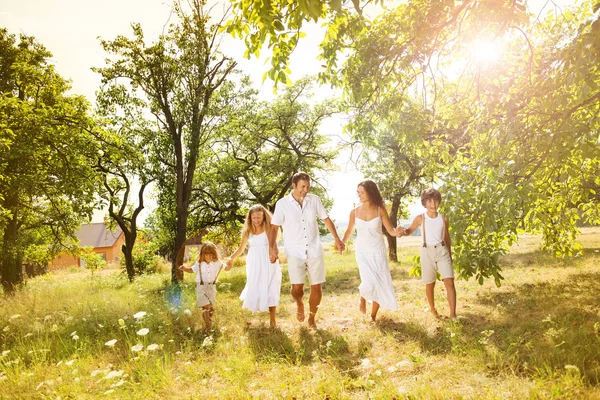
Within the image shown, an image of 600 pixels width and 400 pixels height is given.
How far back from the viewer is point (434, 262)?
689 centimetres

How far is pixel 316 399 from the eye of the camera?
12.3 feet

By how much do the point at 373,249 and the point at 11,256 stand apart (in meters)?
16.9

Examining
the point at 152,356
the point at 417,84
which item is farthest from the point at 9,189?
the point at 417,84

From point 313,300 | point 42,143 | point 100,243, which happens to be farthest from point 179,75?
point 100,243

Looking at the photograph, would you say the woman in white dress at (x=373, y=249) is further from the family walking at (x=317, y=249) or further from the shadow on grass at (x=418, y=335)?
the shadow on grass at (x=418, y=335)

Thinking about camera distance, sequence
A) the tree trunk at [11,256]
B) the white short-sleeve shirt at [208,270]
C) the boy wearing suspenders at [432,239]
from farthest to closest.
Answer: the tree trunk at [11,256] → the white short-sleeve shirt at [208,270] → the boy wearing suspenders at [432,239]

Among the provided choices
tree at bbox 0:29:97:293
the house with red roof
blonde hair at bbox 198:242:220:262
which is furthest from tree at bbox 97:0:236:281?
the house with red roof

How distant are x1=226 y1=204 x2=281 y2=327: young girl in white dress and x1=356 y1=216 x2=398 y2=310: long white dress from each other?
1.56 meters

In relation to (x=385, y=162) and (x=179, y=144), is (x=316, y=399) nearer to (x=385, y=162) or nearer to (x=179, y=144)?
(x=179, y=144)

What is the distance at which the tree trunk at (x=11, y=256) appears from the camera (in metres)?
16.3

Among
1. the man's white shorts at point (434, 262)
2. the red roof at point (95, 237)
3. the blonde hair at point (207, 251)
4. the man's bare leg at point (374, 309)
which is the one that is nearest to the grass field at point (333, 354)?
the man's bare leg at point (374, 309)

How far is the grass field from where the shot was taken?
3.92 m

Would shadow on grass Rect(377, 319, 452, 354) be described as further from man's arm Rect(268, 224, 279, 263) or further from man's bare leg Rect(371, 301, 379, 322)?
man's arm Rect(268, 224, 279, 263)

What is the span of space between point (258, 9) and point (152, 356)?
179 inches
